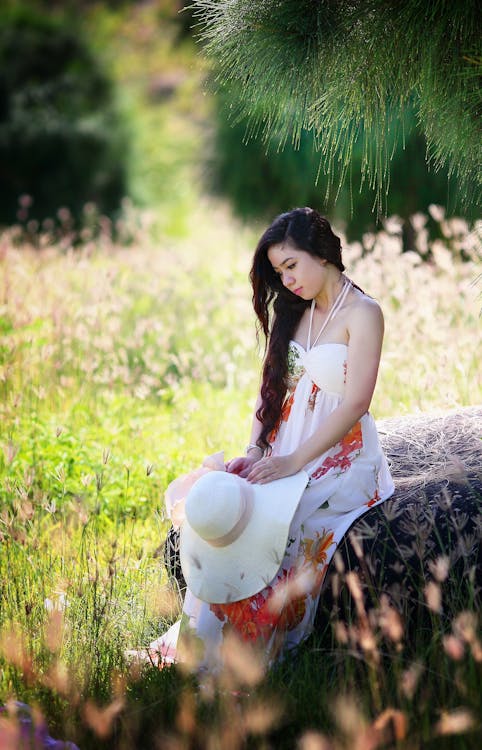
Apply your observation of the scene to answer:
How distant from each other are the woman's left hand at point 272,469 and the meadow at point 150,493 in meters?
0.32

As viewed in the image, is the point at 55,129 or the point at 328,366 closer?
the point at 328,366

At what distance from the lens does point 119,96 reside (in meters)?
12.8

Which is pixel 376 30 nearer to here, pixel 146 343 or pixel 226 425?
pixel 226 425

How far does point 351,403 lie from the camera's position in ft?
9.11

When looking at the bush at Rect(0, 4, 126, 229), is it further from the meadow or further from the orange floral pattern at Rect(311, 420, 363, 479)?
the orange floral pattern at Rect(311, 420, 363, 479)

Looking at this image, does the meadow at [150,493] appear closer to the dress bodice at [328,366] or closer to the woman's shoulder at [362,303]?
the woman's shoulder at [362,303]

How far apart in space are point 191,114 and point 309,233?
80.5ft

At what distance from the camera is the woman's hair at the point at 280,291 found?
9.62 feet

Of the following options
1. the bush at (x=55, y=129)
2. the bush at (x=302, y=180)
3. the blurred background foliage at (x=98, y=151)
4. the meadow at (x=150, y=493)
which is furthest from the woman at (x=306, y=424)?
the bush at (x=55, y=129)

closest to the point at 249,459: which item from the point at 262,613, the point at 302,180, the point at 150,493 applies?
the point at 262,613

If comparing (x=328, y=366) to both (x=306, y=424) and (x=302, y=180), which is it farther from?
(x=302, y=180)

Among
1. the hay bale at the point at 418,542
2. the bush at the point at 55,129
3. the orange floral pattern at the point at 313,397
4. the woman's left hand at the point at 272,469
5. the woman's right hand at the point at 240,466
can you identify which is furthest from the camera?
the bush at the point at 55,129

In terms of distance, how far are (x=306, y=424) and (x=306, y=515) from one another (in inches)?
13.7

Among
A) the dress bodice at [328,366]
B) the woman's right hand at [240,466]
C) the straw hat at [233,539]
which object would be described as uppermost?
the dress bodice at [328,366]
